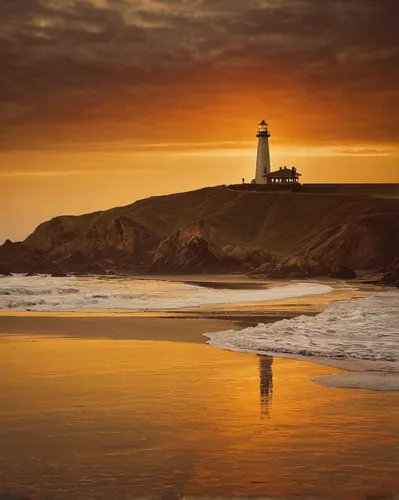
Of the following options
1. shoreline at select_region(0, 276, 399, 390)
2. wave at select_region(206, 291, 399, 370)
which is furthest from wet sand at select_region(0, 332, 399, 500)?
wave at select_region(206, 291, 399, 370)

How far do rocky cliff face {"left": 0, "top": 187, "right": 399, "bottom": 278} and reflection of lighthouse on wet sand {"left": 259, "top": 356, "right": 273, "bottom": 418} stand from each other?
62.4 m

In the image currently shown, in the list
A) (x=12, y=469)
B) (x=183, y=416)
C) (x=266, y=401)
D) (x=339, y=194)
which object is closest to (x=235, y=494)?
(x=12, y=469)

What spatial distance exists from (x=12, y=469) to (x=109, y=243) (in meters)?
130

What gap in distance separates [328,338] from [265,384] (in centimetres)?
619

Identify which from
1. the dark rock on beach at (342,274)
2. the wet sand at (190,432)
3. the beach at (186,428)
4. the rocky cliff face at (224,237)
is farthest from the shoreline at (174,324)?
the dark rock on beach at (342,274)

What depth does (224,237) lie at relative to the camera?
534 ft

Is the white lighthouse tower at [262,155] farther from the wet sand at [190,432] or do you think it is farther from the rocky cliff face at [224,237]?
the wet sand at [190,432]

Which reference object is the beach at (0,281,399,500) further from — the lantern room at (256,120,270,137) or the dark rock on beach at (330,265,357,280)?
the lantern room at (256,120,270,137)

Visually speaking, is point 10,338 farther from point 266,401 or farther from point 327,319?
point 266,401

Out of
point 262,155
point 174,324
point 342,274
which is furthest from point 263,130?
point 174,324

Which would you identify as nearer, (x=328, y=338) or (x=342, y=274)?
(x=328, y=338)

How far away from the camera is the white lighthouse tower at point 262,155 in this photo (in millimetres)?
144375

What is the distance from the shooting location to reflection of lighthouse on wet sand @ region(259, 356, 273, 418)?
36.6ft

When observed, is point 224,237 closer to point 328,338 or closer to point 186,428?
point 328,338
